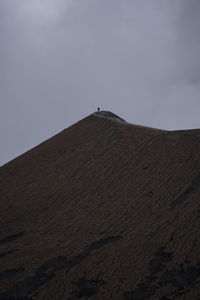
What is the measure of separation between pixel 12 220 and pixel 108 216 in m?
3.89

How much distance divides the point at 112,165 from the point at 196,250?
8282 millimetres

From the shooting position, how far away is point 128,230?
47.6 feet

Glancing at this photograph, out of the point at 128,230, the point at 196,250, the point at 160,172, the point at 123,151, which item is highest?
the point at 123,151

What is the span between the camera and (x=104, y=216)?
15805mm

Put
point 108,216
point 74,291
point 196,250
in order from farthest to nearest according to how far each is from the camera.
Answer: point 108,216
point 196,250
point 74,291

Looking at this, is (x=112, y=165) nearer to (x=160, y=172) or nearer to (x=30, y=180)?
(x=160, y=172)

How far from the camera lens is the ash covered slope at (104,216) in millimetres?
11615

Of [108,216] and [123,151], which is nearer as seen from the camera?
[108,216]

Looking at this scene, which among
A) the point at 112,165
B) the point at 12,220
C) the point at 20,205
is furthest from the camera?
the point at 112,165

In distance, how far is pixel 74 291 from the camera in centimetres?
1130

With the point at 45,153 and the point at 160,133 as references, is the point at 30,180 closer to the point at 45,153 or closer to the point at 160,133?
the point at 45,153

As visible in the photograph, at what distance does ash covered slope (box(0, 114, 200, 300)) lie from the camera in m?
11.6

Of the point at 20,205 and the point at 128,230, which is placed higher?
the point at 20,205

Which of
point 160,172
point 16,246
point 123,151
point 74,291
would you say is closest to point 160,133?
point 123,151
